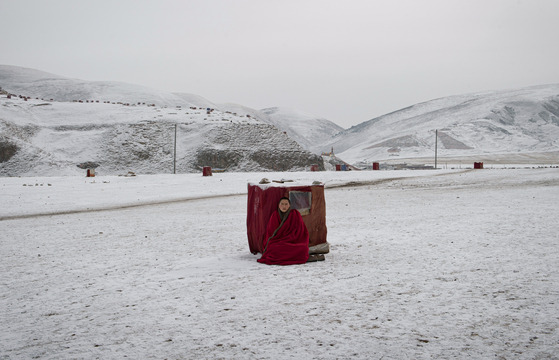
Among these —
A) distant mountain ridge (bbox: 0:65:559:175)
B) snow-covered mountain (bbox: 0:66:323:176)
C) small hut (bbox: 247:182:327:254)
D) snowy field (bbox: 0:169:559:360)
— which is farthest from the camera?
distant mountain ridge (bbox: 0:65:559:175)

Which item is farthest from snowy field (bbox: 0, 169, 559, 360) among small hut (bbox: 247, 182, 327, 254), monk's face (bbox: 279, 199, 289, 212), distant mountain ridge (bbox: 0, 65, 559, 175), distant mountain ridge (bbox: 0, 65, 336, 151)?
distant mountain ridge (bbox: 0, 65, 336, 151)

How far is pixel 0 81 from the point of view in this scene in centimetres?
14800

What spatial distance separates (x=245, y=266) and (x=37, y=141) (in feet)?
188

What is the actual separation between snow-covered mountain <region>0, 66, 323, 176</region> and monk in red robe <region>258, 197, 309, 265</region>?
45.0 m

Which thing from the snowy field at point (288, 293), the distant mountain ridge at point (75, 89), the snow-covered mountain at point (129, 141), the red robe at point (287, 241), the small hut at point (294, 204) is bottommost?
the snowy field at point (288, 293)

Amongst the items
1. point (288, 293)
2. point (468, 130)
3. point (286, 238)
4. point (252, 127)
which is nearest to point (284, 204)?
point (286, 238)

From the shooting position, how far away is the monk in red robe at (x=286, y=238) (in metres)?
6.90

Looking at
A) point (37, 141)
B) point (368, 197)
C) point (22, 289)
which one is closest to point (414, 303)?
point (22, 289)

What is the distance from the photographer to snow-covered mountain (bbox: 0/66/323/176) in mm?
51188

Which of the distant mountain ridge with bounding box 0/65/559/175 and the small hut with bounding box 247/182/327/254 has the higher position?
the distant mountain ridge with bounding box 0/65/559/175

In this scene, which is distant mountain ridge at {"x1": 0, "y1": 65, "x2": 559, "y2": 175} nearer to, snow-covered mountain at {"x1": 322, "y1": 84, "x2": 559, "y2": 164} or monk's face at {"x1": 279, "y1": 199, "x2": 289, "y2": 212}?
snow-covered mountain at {"x1": 322, "y1": 84, "x2": 559, "y2": 164}

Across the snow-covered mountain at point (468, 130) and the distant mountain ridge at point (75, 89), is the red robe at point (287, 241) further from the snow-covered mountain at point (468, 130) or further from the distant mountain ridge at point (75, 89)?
the distant mountain ridge at point (75, 89)

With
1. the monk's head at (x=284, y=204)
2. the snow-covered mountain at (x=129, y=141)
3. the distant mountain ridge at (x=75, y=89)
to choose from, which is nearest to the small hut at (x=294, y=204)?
the monk's head at (x=284, y=204)

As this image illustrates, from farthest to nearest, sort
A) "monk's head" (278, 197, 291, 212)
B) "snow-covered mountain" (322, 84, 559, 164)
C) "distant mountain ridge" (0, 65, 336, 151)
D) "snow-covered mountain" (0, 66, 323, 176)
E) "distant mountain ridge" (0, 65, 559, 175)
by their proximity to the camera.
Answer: "distant mountain ridge" (0, 65, 336, 151)
"snow-covered mountain" (322, 84, 559, 164)
"distant mountain ridge" (0, 65, 559, 175)
"snow-covered mountain" (0, 66, 323, 176)
"monk's head" (278, 197, 291, 212)
